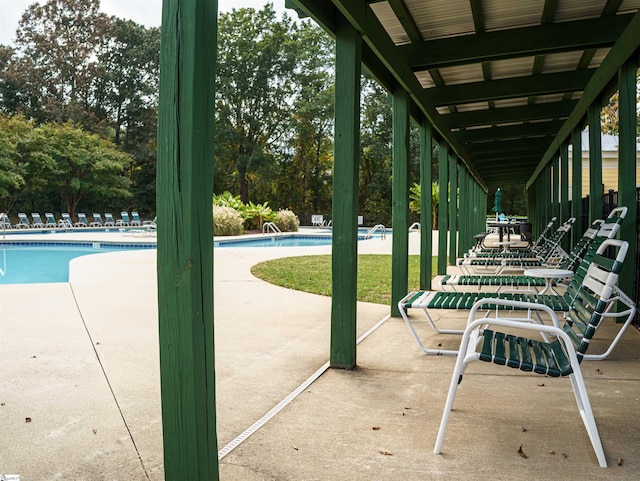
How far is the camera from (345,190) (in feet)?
12.8

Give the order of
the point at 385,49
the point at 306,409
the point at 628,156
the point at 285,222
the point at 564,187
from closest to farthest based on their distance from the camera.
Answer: the point at 306,409 < the point at 385,49 < the point at 628,156 < the point at 564,187 < the point at 285,222

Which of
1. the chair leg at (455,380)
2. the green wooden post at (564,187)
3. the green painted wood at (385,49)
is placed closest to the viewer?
the chair leg at (455,380)

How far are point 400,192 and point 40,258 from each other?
40.4 feet

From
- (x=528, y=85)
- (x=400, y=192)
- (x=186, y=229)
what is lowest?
(x=186, y=229)

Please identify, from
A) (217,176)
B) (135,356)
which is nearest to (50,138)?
(217,176)

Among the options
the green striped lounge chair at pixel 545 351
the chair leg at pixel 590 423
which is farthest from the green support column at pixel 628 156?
the chair leg at pixel 590 423

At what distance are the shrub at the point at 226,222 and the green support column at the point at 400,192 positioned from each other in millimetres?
13466

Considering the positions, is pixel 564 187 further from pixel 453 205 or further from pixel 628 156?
Result: pixel 628 156

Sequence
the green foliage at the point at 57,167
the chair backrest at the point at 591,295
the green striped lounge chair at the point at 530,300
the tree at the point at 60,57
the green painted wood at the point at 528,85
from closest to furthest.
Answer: the chair backrest at the point at 591,295 < the green striped lounge chair at the point at 530,300 < the green painted wood at the point at 528,85 < the green foliage at the point at 57,167 < the tree at the point at 60,57

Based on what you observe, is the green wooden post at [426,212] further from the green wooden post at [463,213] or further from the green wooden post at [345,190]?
the green wooden post at [463,213]

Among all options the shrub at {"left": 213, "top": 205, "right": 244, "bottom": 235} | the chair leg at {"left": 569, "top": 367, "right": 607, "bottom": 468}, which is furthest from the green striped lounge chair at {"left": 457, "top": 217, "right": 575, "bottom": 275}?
the shrub at {"left": 213, "top": 205, "right": 244, "bottom": 235}

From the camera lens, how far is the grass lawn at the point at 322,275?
786 centimetres

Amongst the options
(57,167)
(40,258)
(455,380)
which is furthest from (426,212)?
(57,167)

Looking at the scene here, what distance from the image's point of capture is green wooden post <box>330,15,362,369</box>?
12.7ft
